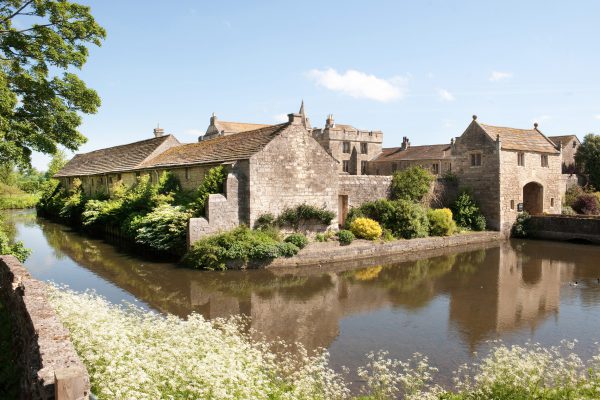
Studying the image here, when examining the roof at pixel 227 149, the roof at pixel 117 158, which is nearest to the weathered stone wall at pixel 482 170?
the roof at pixel 227 149

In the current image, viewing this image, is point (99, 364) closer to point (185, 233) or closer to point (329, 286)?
point (329, 286)

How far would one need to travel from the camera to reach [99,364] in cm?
578

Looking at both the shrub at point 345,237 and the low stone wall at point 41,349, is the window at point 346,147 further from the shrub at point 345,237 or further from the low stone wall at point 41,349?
the low stone wall at point 41,349

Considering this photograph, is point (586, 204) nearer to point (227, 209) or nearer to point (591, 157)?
point (591, 157)

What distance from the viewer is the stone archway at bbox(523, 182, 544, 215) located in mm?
29500

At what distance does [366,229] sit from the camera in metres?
21.9

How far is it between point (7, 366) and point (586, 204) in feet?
117

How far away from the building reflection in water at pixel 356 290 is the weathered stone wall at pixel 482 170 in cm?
632

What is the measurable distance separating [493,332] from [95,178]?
110 feet

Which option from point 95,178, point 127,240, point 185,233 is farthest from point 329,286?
point 95,178

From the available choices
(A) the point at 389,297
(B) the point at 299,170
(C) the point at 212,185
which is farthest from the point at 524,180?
(C) the point at 212,185

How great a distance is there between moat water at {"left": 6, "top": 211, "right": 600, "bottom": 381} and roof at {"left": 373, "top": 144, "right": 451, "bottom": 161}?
80.0 feet

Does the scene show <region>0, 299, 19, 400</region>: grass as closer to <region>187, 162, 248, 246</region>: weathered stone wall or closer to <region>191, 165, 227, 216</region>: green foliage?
<region>187, 162, 248, 246</region>: weathered stone wall

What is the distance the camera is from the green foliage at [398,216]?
23.1 m
